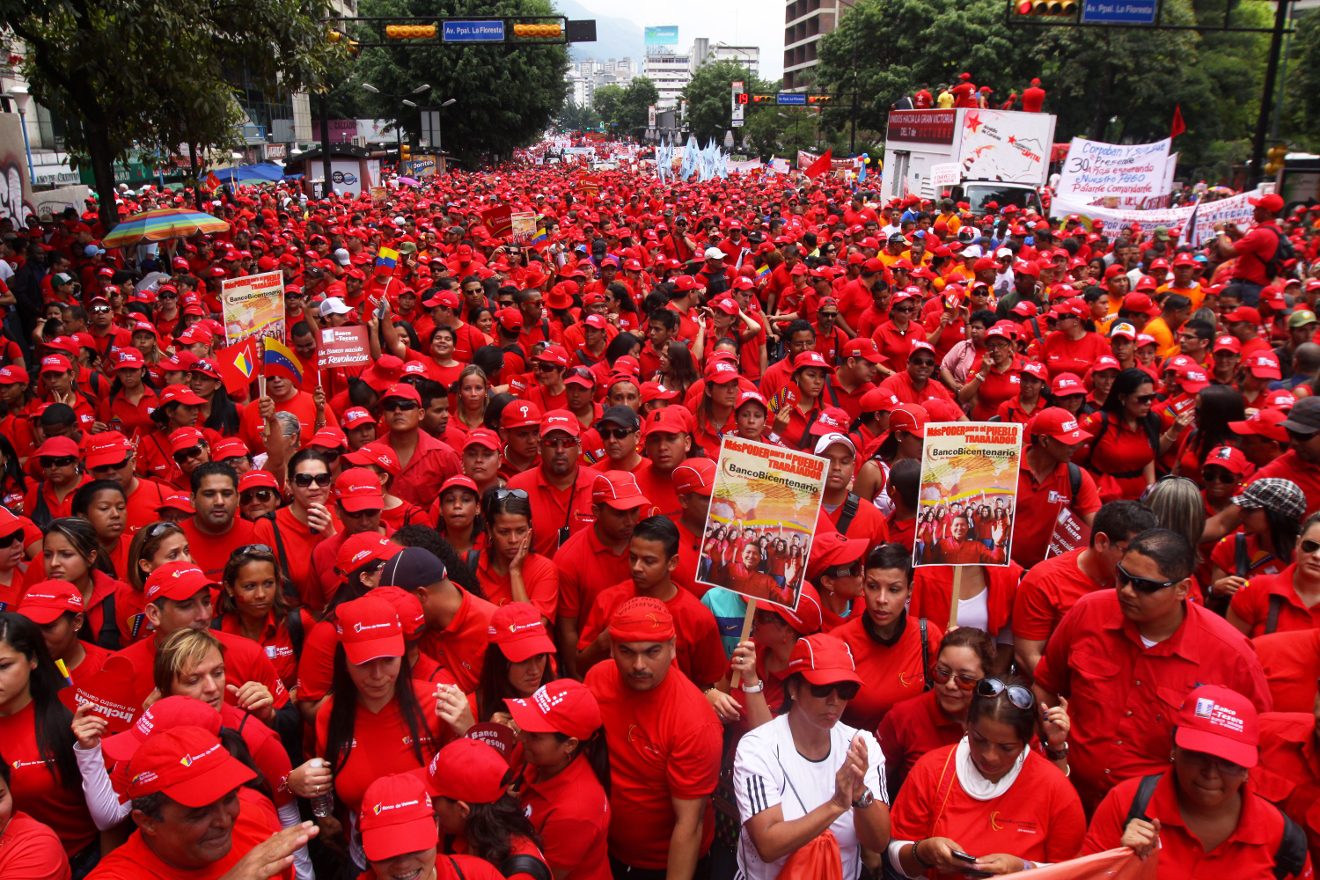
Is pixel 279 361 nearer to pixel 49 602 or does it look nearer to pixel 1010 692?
pixel 49 602

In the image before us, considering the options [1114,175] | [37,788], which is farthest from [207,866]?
[1114,175]

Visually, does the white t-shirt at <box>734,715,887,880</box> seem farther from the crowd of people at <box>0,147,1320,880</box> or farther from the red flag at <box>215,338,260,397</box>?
the red flag at <box>215,338,260,397</box>

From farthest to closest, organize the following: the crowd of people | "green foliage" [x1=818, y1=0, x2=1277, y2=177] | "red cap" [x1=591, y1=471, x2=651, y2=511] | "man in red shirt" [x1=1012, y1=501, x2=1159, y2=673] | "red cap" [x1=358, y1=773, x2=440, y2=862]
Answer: "green foliage" [x1=818, y1=0, x2=1277, y2=177] < "red cap" [x1=591, y1=471, x2=651, y2=511] < "man in red shirt" [x1=1012, y1=501, x2=1159, y2=673] < the crowd of people < "red cap" [x1=358, y1=773, x2=440, y2=862]

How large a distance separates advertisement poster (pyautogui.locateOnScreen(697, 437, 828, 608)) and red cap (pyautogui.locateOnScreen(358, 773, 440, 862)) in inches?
70.5

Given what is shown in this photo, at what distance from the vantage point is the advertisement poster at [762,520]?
4262 millimetres

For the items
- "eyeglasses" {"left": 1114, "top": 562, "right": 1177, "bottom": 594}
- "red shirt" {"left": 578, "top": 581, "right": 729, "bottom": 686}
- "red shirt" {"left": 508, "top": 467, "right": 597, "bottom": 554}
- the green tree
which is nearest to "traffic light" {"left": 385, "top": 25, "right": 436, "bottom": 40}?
the green tree

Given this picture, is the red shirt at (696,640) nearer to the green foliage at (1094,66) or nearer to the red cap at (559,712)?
the red cap at (559,712)

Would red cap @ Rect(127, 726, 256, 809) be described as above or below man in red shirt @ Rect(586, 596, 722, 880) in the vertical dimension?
above

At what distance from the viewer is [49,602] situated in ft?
12.7

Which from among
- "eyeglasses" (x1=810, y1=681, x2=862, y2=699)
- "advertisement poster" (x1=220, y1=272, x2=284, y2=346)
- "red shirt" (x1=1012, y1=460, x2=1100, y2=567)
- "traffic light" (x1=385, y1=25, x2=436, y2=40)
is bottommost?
"red shirt" (x1=1012, y1=460, x2=1100, y2=567)

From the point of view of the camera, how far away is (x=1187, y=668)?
3.66m

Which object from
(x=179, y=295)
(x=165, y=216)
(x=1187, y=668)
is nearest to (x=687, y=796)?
(x=1187, y=668)

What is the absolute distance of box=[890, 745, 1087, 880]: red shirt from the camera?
3238 mm

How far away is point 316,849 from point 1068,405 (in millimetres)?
5097
